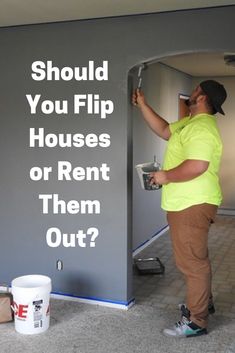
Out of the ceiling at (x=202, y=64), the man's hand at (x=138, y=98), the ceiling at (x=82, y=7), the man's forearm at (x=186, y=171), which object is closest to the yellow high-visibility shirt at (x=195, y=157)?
the man's forearm at (x=186, y=171)

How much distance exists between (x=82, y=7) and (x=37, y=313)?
2.11 metres

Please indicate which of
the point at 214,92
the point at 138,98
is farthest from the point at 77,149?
the point at 214,92

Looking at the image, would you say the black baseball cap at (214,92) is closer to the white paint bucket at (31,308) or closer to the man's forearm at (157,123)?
the man's forearm at (157,123)

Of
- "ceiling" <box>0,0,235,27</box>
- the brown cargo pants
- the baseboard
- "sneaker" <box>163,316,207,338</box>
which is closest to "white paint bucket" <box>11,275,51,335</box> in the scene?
the baseboard

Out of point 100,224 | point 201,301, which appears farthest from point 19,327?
point 201,301

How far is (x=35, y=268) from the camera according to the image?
3859 millimetres

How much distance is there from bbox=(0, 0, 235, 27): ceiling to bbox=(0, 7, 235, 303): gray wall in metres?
0.11

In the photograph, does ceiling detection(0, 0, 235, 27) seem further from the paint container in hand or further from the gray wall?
the paint container in hand

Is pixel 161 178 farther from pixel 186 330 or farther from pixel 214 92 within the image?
pixel 186 330

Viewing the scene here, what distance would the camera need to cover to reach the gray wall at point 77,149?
11.2ft

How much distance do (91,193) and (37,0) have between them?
148 centimetres

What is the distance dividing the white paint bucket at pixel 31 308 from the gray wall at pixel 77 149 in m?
0.63

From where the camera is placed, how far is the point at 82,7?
3.20 meters

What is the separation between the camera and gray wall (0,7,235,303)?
3418 millimetres
